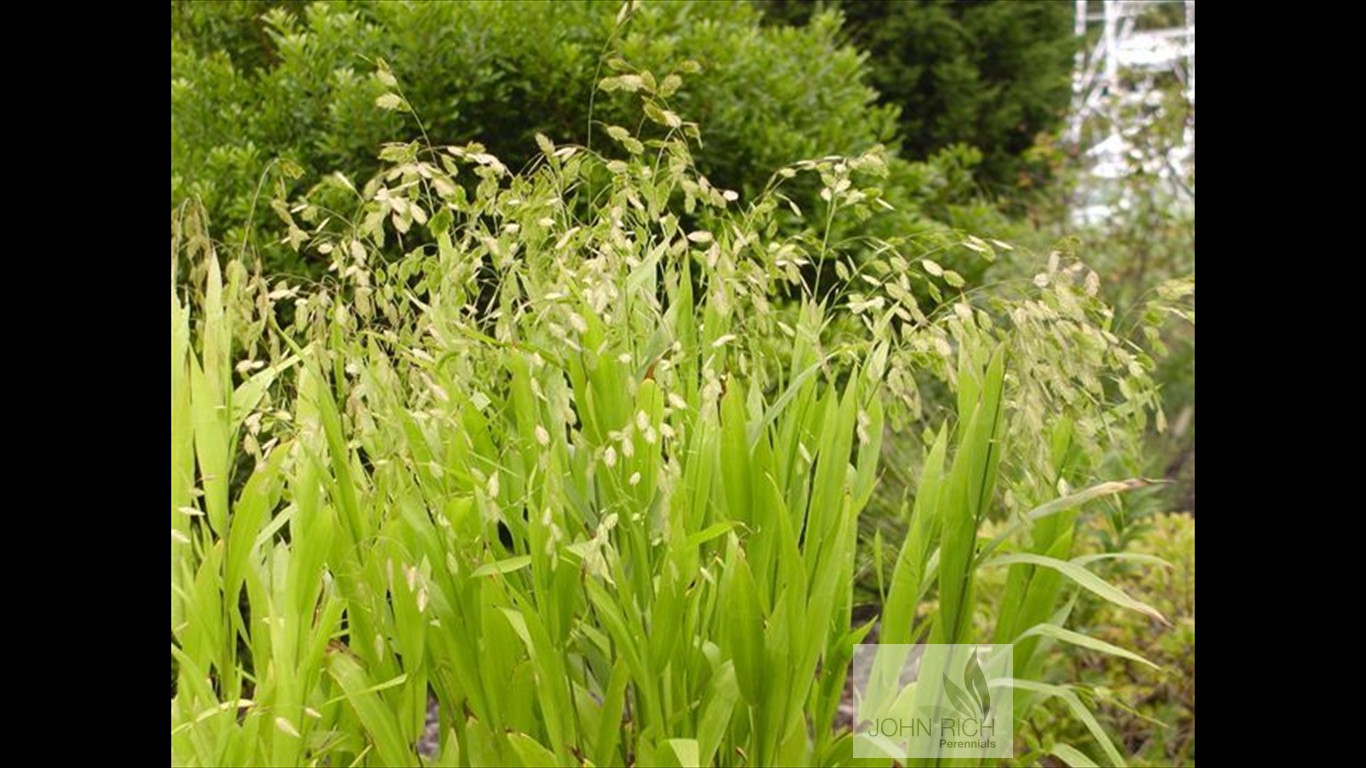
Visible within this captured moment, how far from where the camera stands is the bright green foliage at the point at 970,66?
208 inches

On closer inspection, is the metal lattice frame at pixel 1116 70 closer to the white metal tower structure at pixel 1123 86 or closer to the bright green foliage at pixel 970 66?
the white metal tower structure at pixel 1123 86

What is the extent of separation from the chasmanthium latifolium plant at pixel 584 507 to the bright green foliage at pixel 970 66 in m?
3.38

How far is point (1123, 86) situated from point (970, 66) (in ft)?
3.69

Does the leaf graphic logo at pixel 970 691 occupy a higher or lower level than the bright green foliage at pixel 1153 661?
higher

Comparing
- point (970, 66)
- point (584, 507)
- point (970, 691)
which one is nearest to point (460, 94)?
point (584, 507)

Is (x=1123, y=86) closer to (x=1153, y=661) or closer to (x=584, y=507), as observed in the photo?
(x=1153, y=661)

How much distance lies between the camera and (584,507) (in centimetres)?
182

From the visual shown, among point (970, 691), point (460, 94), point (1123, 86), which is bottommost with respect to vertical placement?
point (970, 691)

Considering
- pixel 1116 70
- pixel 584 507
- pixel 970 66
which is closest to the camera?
pixel 584 507

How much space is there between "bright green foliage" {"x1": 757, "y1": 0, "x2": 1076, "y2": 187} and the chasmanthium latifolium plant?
133 inches

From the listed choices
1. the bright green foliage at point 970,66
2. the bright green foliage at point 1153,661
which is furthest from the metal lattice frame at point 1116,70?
the bright green foliage at point 1153,661

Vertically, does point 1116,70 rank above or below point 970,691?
above
